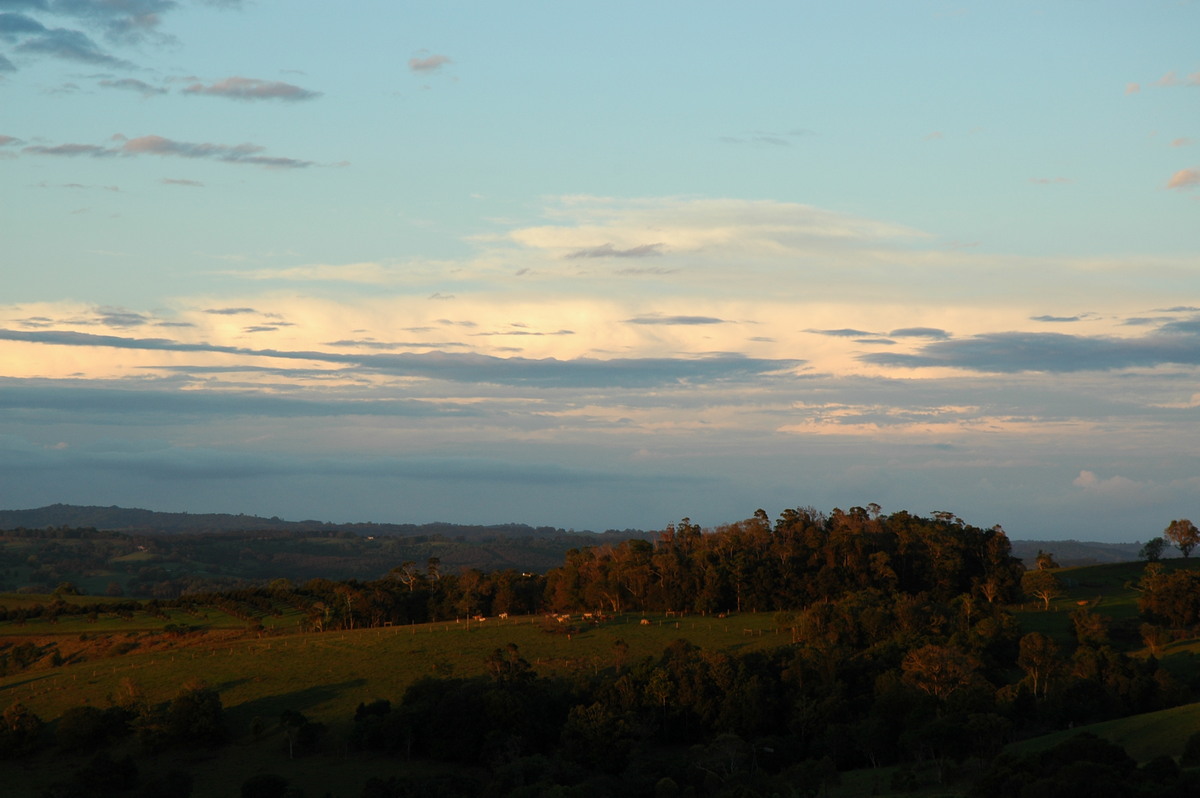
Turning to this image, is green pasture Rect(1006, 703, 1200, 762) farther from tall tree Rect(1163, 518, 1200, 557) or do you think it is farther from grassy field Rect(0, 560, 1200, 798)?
tall tree Rect(1163, 518, 1200, 557)

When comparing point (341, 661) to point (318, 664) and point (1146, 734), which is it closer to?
point (318, 664)

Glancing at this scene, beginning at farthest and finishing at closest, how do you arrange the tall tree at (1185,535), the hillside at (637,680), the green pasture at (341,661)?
the tall tree at (1185,535) < the green pasture at (341,661) < the hillside at (637,680)

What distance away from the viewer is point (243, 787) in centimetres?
7081

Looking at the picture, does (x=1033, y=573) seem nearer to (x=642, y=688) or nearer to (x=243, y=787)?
(x=642, y=688)

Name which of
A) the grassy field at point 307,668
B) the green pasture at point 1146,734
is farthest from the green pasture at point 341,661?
the green pasture at point 1146,734

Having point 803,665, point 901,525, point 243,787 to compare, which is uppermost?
point 901,525

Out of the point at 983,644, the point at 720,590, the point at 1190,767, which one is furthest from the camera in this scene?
the point at 720,590

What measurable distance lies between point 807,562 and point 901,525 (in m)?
19.8

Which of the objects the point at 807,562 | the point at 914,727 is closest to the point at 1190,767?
the point at 914,727

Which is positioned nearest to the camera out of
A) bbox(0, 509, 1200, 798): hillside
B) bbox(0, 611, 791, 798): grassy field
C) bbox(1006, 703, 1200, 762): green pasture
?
bbox(1006, 703, 1200, 762): green pasture

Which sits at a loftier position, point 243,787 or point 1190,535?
point 1190,535

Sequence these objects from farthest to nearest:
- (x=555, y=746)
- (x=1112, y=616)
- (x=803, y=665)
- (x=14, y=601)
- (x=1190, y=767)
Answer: (x=14, y=601) < (x=1112, y=616) < (x=803, y=665) < (x=555, y=746) < (x=1190, y=767)

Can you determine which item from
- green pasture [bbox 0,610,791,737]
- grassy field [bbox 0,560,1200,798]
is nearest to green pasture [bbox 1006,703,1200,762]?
grassy field [bbox 0,560,1200,798]

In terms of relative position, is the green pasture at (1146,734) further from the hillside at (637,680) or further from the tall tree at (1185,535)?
the tall tree at (1185,535)
